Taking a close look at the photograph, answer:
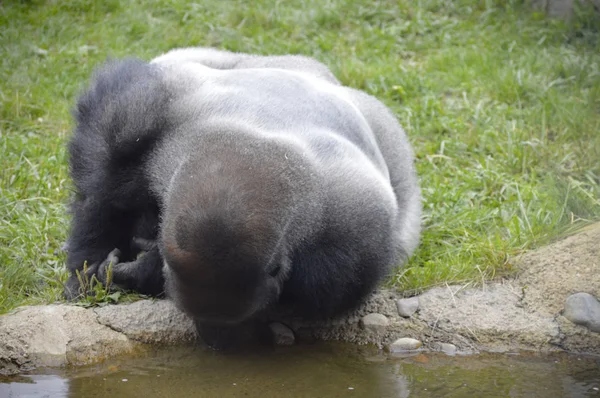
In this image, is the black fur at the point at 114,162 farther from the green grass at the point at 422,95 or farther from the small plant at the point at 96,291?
the green grass at the point at 422,95

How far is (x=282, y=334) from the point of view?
488 centimetres

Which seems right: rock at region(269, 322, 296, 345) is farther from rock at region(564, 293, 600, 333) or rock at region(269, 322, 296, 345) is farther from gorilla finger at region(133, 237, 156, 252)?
rock at region(564, 293, 600, 333)

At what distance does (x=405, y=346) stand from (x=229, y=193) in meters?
1.71

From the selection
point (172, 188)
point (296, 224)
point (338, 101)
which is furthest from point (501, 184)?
point (172, 188)

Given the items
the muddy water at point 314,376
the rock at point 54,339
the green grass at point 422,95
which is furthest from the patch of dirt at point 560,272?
the rock at point 54,339

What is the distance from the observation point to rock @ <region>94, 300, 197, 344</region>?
4.60 metres

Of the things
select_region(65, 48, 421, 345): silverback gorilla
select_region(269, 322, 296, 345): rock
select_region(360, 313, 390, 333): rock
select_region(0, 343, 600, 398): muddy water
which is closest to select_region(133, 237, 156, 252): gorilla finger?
select_region(65, 48, 421, 345): silverback gorilla

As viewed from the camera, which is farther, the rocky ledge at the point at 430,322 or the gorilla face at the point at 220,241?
the rocky ledge at the point at 430,322

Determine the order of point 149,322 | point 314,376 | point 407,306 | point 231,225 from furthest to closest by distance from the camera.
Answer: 1. point 407,306
2. point 149,322
3. point 314,376
4. point 231,225

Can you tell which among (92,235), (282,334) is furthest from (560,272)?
(92,235)

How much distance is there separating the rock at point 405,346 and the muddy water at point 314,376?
94 mm

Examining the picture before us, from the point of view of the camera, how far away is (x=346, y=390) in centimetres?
415

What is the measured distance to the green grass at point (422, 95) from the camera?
227 inches

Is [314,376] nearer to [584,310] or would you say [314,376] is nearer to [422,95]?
[584,310]
